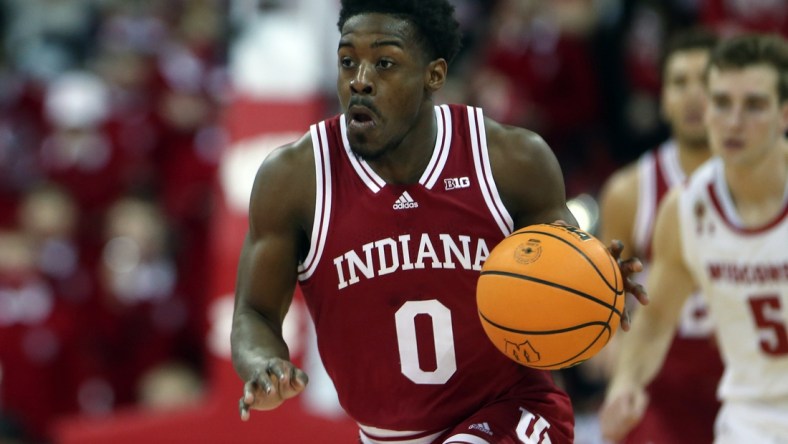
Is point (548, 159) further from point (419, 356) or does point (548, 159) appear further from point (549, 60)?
point (549, 60)

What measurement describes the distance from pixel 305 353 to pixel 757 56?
467 centimetres

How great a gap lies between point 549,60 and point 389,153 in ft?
19.9

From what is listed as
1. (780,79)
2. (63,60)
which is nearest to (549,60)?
(780,79)

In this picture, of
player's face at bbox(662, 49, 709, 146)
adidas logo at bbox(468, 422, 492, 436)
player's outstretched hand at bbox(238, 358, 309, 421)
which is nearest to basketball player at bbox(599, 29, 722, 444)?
player's face at bbox(662, 49, 709, 146)

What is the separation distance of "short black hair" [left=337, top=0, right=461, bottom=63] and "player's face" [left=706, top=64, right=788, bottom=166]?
1646 millimetres

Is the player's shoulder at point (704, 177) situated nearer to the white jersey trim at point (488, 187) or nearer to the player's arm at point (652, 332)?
the player's arm at point (652, 332)

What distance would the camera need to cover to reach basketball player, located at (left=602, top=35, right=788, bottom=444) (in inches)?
230

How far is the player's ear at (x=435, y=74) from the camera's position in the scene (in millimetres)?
4773

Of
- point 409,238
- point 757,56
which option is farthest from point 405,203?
point 757,56

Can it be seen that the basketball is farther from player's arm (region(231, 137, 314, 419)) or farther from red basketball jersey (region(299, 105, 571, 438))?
player's arm (region(231, 137, 314, 419))

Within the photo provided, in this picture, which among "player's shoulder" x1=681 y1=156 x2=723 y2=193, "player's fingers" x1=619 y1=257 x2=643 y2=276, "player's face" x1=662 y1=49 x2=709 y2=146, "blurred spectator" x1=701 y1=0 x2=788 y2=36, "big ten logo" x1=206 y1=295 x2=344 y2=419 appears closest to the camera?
"player's fingers" x1=619 y1=257 x2=643 y2=276

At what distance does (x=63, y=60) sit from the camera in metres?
13.5

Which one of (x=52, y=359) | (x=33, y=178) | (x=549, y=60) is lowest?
(x=52, y=359)

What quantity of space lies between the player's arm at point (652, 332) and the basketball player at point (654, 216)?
0.91 meters
